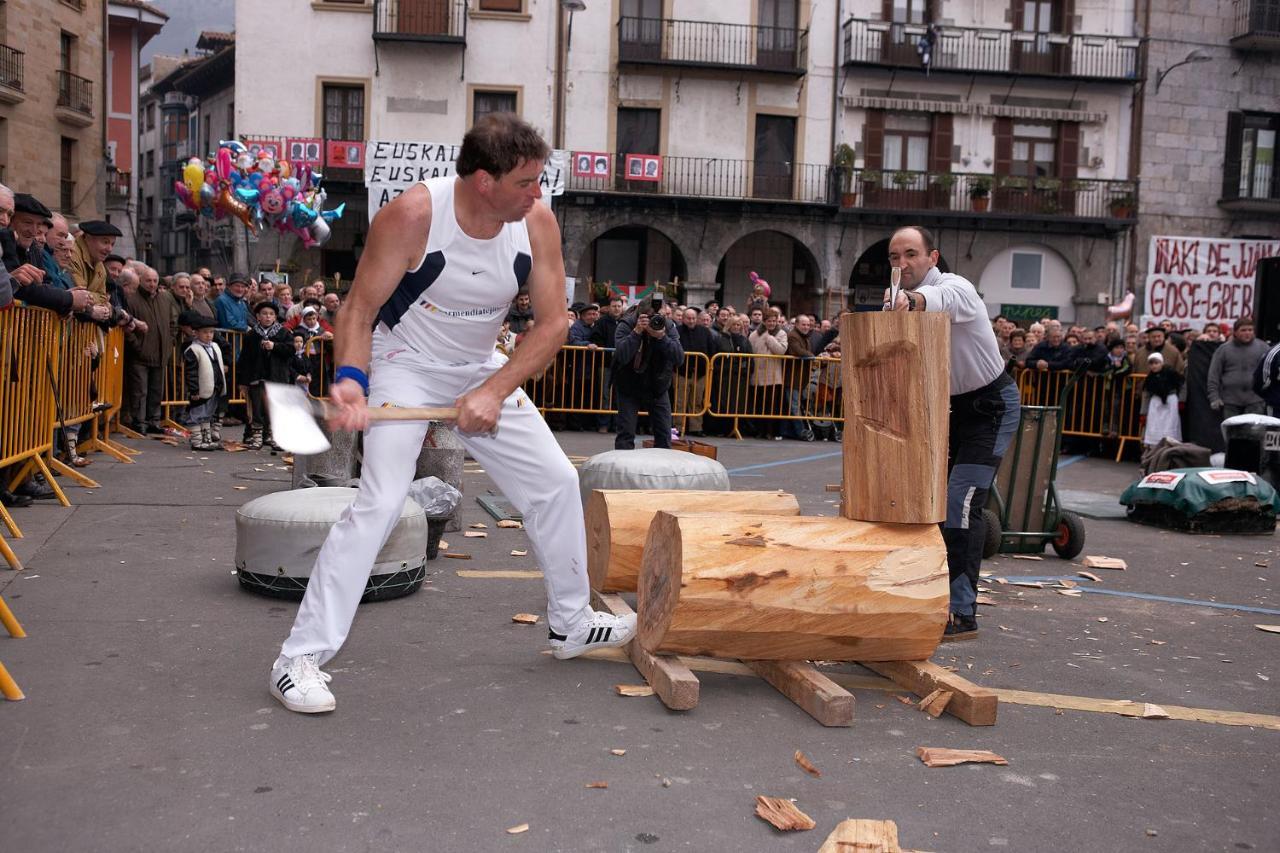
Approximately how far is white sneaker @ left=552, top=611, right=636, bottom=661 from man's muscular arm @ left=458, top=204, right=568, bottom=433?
1077 millimetres

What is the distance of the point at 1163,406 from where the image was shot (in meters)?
14.9

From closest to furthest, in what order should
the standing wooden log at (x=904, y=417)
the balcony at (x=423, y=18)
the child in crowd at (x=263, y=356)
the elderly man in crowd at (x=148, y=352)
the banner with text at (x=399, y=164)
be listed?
the standing wooden log at (x=904, y=417) → the elderly man in crowd at (x=148, y=352) → the child in crowd at (x=263, y=356) → the banner with text at (x=399, y=164) → the balcony at (x=423, y=18)

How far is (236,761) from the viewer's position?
3.66 metres

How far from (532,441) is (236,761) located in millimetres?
1479

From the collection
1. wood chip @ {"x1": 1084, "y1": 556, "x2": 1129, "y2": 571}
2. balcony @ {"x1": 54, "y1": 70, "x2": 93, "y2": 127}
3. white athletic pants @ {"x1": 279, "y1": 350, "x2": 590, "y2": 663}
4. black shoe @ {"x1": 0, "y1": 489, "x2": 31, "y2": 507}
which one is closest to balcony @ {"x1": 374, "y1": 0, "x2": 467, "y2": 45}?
balcony @ {"x1": 54, "y1": 70, "x2": 93, "y2": 127}

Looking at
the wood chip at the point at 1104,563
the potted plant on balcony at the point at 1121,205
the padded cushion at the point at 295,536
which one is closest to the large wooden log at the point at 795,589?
the padded cushion at the point at 295,536

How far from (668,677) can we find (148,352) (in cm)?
1059

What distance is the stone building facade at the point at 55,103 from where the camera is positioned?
1276 inches

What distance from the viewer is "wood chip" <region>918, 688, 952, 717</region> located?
4.44 metres

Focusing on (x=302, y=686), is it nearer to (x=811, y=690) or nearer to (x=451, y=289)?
(x=451, y=289)

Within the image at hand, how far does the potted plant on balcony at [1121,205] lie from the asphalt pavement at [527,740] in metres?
27.8

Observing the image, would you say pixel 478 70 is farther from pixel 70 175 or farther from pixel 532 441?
pixel 532 441

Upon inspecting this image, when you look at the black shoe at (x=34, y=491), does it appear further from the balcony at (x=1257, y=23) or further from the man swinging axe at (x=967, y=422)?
the balcony at (x=1257, y=23)

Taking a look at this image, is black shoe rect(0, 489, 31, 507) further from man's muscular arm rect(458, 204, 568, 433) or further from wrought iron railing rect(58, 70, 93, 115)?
wrought iron railing rect(58, 70, 93, 115)
